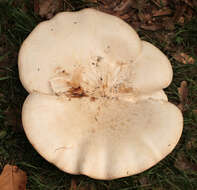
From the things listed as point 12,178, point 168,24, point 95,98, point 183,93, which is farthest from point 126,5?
point 12,178

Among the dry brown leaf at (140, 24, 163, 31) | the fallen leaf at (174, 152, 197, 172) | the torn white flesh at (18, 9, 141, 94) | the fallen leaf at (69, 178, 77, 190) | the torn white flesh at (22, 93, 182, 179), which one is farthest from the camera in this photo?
the dry brown leaf at (140, 24, 163, 31)

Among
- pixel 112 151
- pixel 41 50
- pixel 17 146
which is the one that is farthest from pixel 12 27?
pixel 112 151

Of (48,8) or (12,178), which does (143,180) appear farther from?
(48,8)

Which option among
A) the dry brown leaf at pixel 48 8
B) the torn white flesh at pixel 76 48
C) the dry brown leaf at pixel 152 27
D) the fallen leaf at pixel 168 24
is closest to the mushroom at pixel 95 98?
the torn white flesh at pixel 76 48

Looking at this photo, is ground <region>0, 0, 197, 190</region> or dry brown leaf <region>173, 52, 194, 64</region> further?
dry brown leaf <region>173, 52, 194, 64</region>

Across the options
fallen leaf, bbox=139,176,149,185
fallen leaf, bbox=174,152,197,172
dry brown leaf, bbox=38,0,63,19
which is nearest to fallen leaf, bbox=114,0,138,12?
dry brown leaf, bbox=38,0,63,19

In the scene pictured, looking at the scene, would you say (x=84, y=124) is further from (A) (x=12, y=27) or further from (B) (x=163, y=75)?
(A) (x=12, y=27)

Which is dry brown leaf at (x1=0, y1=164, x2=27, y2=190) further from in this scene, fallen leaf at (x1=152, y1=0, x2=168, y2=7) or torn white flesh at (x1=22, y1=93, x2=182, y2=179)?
fallen leaf at (x1=152, y1=0, x2=168, y2=7)

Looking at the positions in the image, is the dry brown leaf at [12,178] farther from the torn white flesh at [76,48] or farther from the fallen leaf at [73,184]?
the torn white flesh at [76,48]
